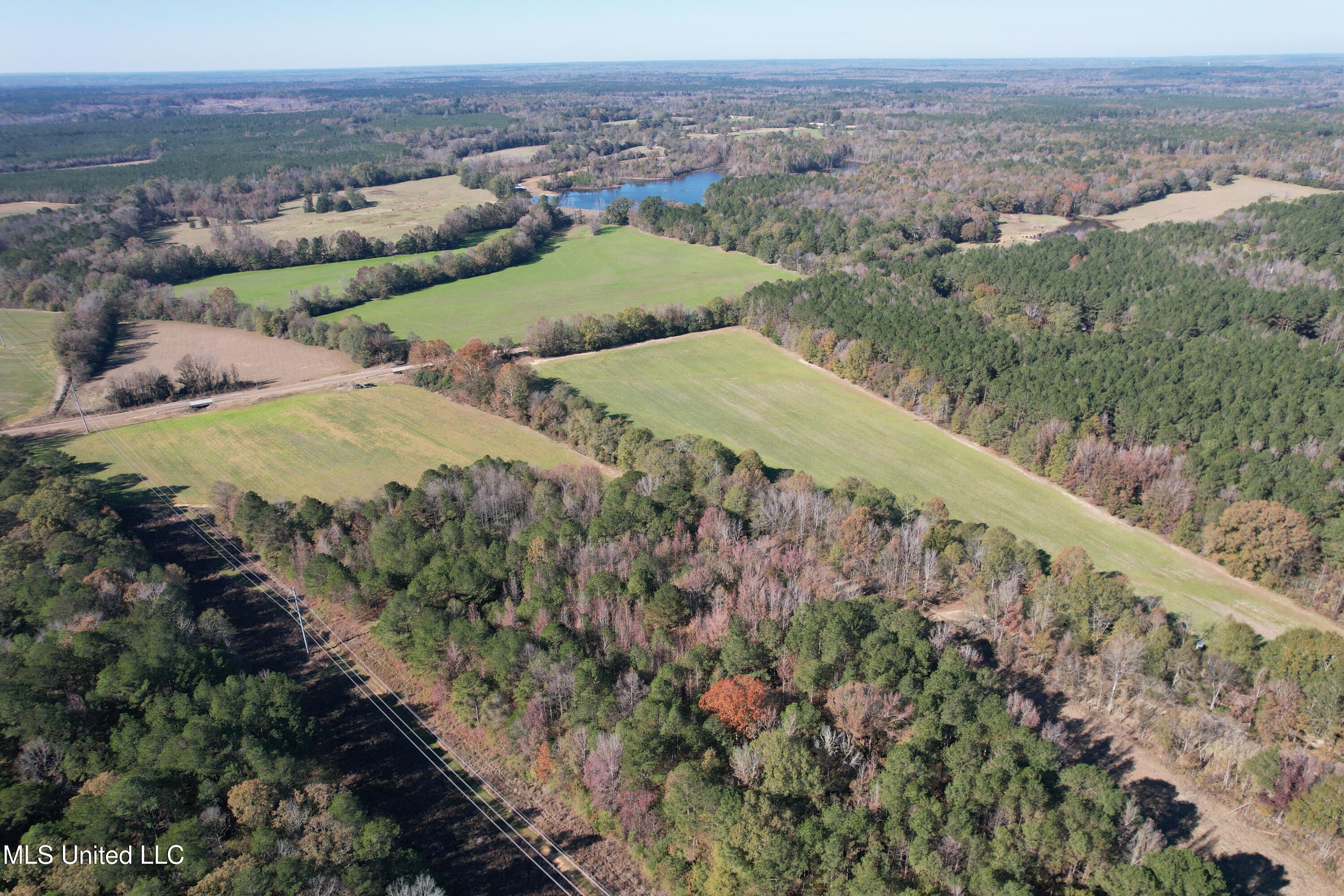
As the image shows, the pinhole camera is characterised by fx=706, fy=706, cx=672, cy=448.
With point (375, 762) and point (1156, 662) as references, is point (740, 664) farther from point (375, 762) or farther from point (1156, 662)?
point (1156, 662)

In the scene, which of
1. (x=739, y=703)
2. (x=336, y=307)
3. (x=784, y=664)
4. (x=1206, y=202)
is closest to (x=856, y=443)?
(x=784, y=664)

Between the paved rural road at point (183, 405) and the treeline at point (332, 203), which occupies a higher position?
the treeline at point (332, 203)

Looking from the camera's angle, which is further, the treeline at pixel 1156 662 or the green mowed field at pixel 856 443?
the green mowed field at pixel 856 443

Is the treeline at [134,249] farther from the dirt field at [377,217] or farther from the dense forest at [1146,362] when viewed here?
the dense forest at [1146,362]

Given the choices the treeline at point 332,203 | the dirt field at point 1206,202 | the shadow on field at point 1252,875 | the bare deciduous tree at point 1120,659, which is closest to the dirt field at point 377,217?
the treeline at point 332,203

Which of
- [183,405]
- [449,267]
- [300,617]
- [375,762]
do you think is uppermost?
[449,267]
